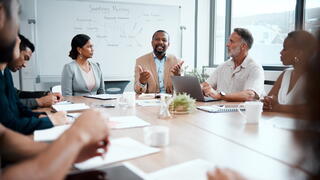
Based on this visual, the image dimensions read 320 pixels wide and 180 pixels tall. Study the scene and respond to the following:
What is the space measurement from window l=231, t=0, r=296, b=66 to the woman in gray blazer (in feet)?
7.42

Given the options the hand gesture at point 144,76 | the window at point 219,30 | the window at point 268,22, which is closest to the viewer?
the hand gesture at point 144,76

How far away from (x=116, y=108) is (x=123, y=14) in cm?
245

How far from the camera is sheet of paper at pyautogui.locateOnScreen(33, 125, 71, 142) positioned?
130cm

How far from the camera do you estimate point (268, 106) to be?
2.09 metres

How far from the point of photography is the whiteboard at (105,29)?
3.94 metres

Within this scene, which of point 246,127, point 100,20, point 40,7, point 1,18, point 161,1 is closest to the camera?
point 1,18

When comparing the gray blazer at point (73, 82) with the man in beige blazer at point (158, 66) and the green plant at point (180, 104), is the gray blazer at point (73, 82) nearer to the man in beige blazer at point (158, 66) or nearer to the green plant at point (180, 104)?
the man in beige blazer at point (158, 66)

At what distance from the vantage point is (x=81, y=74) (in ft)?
10.5

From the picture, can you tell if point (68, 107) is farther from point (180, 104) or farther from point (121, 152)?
point (121, 152)

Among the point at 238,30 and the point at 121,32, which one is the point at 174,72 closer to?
the point at 238,30

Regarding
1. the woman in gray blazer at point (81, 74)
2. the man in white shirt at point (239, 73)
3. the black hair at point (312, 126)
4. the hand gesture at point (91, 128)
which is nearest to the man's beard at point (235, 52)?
the man in white shirt at point (239, 73)

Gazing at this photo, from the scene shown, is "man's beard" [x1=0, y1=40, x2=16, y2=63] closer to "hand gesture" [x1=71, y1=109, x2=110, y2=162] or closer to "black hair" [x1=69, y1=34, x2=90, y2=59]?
"hand gesture" [x1=71, y1=109, x2=110, y2=162]

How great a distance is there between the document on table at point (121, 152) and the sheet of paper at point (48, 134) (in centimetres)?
26

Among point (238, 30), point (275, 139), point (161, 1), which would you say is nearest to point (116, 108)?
point (275, 139)
